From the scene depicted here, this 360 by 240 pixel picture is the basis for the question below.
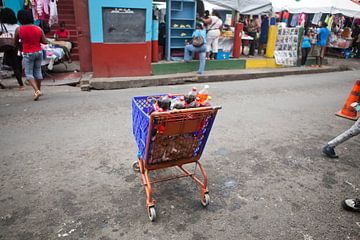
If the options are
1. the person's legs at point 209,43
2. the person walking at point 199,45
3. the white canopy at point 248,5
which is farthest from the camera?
the white canopy at point 248,5

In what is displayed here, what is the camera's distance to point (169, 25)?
10219mm

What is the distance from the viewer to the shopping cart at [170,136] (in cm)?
243

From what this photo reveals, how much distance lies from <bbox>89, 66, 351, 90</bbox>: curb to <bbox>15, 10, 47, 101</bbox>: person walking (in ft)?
5.57

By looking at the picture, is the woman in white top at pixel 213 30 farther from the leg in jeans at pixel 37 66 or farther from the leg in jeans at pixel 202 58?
the leg in jeans at pixel 37 66

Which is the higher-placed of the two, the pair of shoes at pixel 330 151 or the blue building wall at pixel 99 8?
the blue building wall at pixel 99 8

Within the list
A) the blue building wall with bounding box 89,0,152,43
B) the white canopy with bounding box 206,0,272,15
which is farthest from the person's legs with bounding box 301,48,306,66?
the blue building wall with bounding box 89,0,152,43

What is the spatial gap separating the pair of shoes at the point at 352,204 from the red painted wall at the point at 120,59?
7.27 meters

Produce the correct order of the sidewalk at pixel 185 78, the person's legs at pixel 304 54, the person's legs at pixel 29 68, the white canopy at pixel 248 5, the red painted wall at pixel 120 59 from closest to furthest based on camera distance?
the person's legs at pixel 29 68
the sidewalk at pixel 185 78
the red painted wall at pixel 120 59
the white canopy at pixel 248 5
the person's legs at pixel 304 54

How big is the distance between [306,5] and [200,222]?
15.8m

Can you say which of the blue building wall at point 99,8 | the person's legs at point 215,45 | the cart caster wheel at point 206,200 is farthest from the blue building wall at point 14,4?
the cart caster wheel at point 206,200

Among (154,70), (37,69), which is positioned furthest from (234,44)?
(37,69)

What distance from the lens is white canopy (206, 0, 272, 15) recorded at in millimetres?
10969

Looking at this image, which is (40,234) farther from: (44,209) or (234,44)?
(234,44)

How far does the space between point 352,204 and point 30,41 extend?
6.69m
